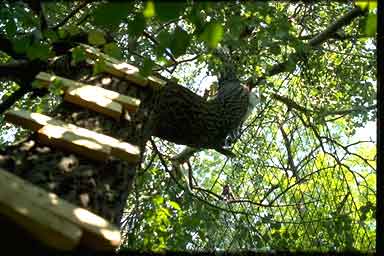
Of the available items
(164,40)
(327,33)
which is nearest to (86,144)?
(164,40)

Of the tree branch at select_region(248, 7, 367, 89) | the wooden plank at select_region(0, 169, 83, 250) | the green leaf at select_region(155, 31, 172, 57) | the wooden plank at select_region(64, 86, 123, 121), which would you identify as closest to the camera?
the wooden plank at select_region(0, 169, 83, 250)

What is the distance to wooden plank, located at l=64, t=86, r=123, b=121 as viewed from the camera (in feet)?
7.75

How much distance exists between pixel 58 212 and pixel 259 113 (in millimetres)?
3564

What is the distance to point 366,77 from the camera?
500 centimetres

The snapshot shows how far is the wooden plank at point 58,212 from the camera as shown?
129 cm

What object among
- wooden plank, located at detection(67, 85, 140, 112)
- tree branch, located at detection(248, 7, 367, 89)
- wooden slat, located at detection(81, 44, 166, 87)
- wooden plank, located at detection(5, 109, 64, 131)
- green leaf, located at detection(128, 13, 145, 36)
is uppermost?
tree branch, located at detection(248, 7, 367, 89)

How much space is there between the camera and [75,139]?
1973 millimetres

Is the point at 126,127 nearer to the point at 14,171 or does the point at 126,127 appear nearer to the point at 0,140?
the point at 14,171

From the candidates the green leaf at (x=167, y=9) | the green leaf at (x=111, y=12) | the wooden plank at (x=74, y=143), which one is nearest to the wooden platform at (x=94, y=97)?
the wooden plank at (x=74, y=143)

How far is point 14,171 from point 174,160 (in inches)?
128

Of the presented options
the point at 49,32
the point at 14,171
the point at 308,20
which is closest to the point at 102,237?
the point at 14,171

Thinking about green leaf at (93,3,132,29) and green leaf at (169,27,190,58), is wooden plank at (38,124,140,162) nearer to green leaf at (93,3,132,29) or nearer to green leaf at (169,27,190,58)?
green leaf at (169,27,190,58)

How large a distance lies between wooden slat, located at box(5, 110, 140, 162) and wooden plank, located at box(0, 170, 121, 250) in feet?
1.53

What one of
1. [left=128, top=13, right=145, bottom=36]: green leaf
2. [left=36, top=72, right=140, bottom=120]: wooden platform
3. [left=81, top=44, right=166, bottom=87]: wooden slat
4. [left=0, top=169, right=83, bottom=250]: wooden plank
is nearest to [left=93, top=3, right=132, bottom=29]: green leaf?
[left=128, top=13, right=145, bottom=36]: green leaf
